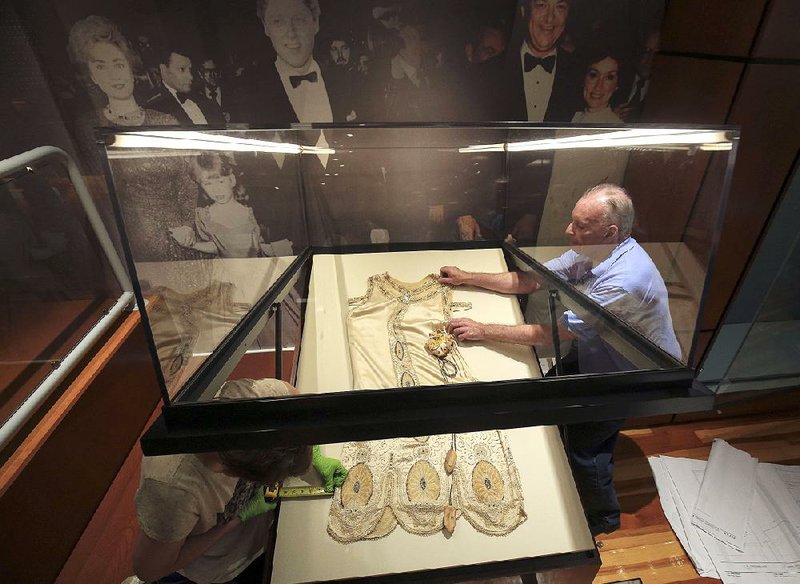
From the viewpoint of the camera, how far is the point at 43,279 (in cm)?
234

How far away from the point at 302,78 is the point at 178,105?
0.75 metres

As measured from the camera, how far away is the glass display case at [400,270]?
1020 millimetres

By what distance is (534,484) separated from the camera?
1.52 metres

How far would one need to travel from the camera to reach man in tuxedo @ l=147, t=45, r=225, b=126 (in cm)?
220

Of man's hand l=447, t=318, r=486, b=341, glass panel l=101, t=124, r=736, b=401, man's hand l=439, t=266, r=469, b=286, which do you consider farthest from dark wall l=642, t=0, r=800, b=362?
man's hand l=447, t=318, r=486, b=341

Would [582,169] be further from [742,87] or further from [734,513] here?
[734,513]

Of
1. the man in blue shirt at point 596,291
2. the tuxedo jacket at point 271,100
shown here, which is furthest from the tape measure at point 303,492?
the tuxedo jacket at point 271,100

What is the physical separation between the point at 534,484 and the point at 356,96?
87.2 inches

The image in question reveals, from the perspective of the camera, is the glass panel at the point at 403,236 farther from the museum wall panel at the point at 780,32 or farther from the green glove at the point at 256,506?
the museum wall panel at the point at 780,32

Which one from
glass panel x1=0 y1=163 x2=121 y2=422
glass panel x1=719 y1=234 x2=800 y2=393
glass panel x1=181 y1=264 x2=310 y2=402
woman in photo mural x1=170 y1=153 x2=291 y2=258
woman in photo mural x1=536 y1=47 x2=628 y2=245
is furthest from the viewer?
glass panel x1=719 y1=234 x2=800 y2=393

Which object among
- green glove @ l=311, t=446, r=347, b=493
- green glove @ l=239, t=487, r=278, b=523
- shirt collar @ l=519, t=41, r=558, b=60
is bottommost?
green glove @ l=239, t=487, r=278, b=523

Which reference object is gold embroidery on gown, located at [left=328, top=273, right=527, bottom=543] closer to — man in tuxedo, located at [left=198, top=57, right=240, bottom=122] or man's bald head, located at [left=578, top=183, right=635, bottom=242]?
man's bald head, located at [left=578, top=183, right=635, bottom=242]

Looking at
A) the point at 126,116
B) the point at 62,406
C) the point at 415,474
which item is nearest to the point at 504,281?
the point at 415,474

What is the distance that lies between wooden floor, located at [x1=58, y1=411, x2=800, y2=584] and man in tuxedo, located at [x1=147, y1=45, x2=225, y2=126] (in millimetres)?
2109
